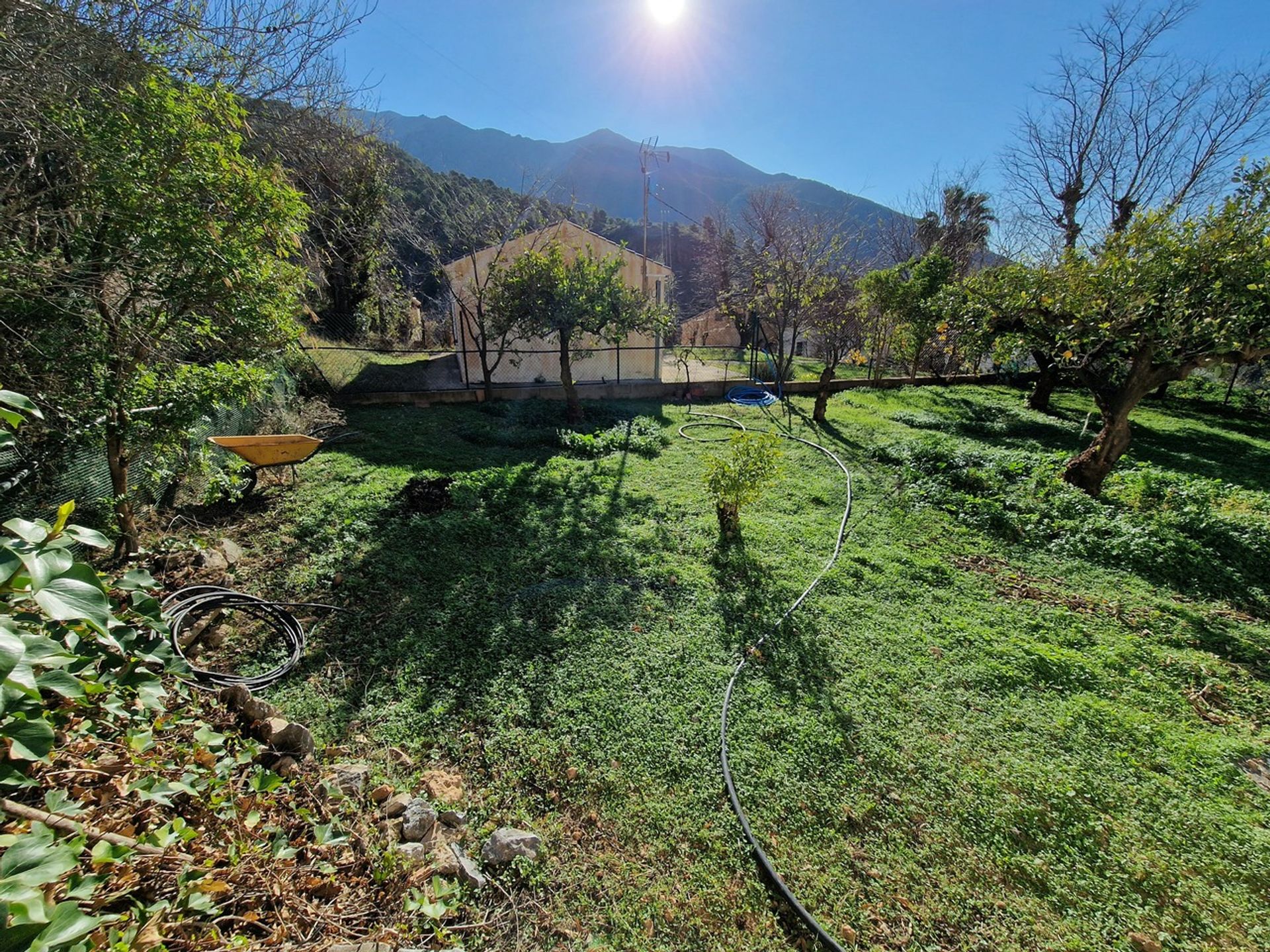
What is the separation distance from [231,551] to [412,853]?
11.0 feet

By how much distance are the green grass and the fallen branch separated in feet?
3.94

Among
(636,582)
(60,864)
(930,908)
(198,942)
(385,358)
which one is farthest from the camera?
(385,358)

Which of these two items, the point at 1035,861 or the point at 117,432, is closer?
the point at 1035,861

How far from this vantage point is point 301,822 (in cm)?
188

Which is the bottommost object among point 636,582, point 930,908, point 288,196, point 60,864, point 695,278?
point 930,908

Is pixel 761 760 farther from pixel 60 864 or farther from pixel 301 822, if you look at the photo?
pixel 60 864

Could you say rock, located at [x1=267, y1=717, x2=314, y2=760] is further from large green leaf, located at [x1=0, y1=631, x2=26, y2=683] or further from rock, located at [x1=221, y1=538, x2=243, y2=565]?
rock, located at [x1=221, y1=538, x2=243, y2=565]

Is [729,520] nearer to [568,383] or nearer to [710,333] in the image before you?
[568,383]

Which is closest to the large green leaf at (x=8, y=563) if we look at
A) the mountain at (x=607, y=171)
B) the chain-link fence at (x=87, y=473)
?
the chain-link fence at (x=87, y=473)

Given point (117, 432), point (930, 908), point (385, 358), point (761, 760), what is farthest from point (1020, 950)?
point (385, 358)

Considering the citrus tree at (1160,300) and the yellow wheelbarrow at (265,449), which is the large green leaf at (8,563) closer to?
the yellow wheelbarrow at (265,449)

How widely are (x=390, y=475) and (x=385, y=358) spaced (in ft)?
28.8

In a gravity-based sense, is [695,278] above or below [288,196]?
above

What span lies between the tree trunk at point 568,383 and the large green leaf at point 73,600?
7.84 meters
